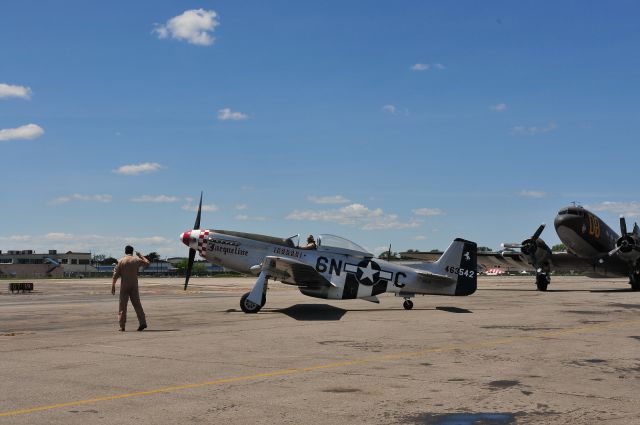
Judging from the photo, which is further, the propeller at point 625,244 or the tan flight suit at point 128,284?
the propeller at point 625,244

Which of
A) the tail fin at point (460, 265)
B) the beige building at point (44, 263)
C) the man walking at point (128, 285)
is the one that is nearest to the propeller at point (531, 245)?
the tail fin at point (460, 265)

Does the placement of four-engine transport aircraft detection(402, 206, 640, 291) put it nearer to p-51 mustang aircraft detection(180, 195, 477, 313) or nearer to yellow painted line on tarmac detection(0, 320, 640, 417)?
p-51 mustang aircraft detection(180, 195, 477, 313)

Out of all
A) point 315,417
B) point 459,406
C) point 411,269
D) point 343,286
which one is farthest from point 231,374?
point 411,269

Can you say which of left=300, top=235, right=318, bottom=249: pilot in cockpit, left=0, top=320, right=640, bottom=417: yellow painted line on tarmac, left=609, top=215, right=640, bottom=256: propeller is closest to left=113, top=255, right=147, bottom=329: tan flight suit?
left=0, top=320, right=640, bottom=417: yellow painted line on tarmac

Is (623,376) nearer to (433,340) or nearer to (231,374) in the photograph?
(433,340)

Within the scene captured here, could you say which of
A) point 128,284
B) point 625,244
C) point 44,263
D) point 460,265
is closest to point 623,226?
point 625,244

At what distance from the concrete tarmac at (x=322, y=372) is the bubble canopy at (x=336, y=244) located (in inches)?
165

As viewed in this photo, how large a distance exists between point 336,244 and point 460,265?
480 centimetres

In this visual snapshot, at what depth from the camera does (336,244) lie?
2138cm

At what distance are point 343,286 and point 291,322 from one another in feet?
12.9

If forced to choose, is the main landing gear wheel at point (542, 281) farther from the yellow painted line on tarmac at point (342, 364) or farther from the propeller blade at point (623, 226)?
the yellow painted line on tarmac at point (342, 364)

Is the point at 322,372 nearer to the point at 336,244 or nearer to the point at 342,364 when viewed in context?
the point at 342,364

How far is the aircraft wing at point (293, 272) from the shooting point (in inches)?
754

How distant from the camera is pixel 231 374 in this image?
9117mm
